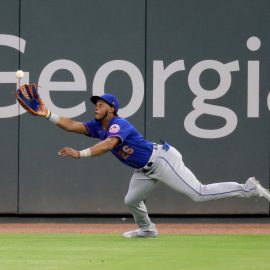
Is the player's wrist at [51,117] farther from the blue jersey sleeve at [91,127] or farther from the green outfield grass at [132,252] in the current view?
the green outfield grass at [132,252]

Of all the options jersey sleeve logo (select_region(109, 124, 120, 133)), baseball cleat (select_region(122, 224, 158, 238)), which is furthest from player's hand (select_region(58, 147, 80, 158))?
baseball cleat (select_region(122, 224, 158, 238))

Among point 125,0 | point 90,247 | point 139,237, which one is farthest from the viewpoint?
point 125,0

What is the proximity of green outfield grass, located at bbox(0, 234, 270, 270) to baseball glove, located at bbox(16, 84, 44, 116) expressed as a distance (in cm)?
146

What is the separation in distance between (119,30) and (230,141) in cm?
214

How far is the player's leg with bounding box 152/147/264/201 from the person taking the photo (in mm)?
10703

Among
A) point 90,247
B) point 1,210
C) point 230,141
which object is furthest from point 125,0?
point 90,247

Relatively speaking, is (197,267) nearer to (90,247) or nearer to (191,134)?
(90,247)

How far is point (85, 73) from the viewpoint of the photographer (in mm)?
13688

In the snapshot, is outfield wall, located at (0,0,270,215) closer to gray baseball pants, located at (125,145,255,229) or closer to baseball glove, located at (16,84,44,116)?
baseball glove, located at (16,84,44,116)

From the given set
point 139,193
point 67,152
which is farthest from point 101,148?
point 139,193

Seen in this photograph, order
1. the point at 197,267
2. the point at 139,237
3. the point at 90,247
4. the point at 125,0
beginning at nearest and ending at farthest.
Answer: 1. the point at 197,267
2. the point at 90,247
3. the point at 139,237
4. the point at 125,0

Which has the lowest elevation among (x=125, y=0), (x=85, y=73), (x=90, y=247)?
(x=90, y=247)

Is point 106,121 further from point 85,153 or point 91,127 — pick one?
point 85,153

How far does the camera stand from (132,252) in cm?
980
